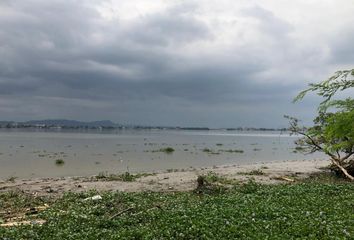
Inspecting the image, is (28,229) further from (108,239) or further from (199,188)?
(199,188)

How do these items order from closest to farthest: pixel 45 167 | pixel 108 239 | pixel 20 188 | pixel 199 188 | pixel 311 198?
1. pixel 108 239
2. pixel 311 198
3. pixel 199 188
4. pixel 20 188
5. pixel 45 167

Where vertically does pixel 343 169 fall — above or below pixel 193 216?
above

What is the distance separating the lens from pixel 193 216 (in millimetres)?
14328

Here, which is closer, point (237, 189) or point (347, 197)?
point (347, 197)

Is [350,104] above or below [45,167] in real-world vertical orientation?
above

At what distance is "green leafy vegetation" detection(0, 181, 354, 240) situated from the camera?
12.4 meters

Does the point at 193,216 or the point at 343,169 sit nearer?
the point at 193,216

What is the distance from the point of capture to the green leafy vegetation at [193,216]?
12.4 m

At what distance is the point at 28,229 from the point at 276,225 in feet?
26.8

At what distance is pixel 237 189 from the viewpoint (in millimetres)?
22844

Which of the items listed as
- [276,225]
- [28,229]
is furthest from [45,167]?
[276,225]

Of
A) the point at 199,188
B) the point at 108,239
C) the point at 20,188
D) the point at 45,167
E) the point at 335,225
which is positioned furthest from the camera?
the point at 45,167

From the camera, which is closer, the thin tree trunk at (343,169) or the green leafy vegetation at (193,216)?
the green leafy vegetation at (193,216)

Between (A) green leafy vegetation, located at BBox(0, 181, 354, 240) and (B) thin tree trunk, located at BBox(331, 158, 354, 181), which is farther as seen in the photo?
(B) thin tree trunk, located at BBox(331, 158, 354, 181)
